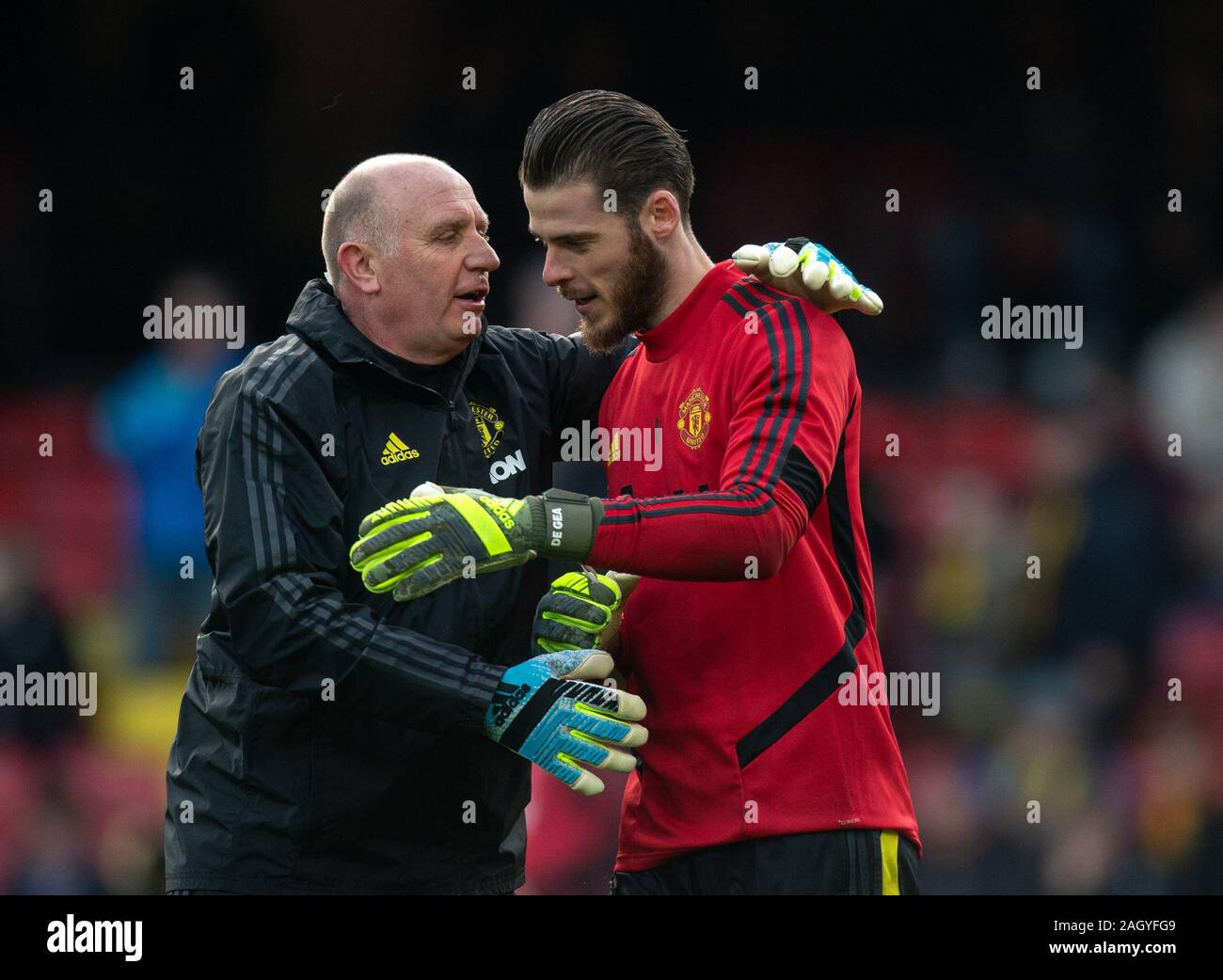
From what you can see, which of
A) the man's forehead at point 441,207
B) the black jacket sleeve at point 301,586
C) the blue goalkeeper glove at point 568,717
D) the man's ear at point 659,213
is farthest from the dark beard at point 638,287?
the blue goalkeeper glove at point 568,717

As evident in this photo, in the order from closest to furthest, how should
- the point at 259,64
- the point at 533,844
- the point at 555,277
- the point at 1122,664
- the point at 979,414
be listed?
the point at 555,277 → the point at 533,844 → the point at 1122,664 → the point at 979,414 → the point at 259,64

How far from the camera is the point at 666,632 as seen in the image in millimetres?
3268

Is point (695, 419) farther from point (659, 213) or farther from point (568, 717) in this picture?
point (568, 717)

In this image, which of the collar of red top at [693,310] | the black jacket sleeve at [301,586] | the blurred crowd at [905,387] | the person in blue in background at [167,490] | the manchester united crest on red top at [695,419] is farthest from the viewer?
the blurred crowd at [905,387]

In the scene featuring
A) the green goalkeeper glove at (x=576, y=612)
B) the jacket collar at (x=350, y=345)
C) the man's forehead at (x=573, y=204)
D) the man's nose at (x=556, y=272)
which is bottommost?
the green goalkeeper glove at (x=576, y=612)

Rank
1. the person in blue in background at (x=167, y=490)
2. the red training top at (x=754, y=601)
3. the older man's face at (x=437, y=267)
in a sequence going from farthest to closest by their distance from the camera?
the person in blue in background at (x=167, y=490)
the older man's face at (x=437, y=267)
the red training top at (x=754, y=601)

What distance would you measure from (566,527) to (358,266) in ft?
3.24

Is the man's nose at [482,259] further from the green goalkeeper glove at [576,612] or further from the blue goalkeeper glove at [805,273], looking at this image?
the green goalkeeper glove at [576,612]

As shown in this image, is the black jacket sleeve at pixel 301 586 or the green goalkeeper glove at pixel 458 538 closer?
the green goalkeeper glove at pixel 458 538

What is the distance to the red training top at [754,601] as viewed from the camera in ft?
9.82

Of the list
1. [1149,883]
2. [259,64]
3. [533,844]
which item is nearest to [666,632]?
[533,844]

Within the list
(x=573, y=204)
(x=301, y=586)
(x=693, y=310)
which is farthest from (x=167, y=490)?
(x=693, y=310)

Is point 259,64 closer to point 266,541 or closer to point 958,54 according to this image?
point 958,54

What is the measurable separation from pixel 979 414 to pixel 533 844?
9.24ft
